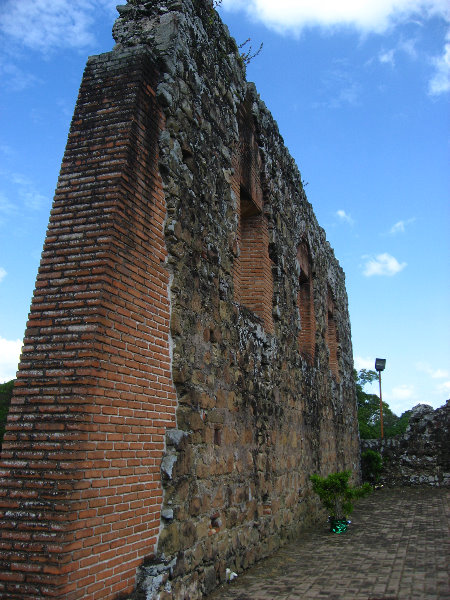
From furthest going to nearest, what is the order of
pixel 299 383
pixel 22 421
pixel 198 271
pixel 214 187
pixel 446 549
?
1. pixel 299 383
2. pixel 446 549
3. pixel 214 187
4. pixel 198 271
5. pixel 22 421

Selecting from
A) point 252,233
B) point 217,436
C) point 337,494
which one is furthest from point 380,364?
point 217,436

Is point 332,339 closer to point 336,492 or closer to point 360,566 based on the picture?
point 336,492

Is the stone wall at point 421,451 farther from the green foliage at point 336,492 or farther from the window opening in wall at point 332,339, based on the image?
the green foliage at point 336,492

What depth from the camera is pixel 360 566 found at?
561cm

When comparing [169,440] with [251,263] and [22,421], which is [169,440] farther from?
[251,263]

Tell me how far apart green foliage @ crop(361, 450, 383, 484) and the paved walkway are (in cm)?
696

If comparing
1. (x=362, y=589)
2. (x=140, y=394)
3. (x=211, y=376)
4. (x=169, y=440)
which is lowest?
(x=362, y=589)

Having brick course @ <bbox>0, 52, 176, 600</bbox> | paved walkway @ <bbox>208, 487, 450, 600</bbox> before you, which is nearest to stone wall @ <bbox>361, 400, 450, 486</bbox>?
paved walkway @ <bbox>208, 487, 450, 600</bbox>

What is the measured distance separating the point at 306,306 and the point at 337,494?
4114mm

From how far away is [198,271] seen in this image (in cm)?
507

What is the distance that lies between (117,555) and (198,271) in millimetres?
2593

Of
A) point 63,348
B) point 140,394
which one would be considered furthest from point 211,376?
point 63,348

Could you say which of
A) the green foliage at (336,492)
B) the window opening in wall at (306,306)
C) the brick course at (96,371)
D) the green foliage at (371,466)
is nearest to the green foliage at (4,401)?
the window opening in wall at (306,306)

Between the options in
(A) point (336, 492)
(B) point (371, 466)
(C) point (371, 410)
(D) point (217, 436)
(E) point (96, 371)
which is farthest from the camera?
(C) point (371, 410)
